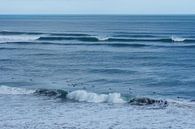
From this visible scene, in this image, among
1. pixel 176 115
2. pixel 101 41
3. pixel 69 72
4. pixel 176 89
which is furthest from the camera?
pixel 101 41

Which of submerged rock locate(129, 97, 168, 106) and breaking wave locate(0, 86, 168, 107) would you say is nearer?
submerged rock locate(129, 97, 168, 106)

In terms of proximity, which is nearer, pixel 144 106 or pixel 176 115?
pixel 176 115

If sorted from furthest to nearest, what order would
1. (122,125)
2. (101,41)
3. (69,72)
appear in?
(101,41) → (69,72) → (122,125)

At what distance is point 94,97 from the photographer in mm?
26188

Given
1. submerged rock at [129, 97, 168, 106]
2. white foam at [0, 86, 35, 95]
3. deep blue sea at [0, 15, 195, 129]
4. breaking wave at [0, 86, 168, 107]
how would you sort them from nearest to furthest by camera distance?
deep blue sea at [0, 15, 195, 129], submerged rock at [129, 97, 168, 106], breaking wave at [0, 86, 168, 107], white foam at [0, 86, 35, 95]

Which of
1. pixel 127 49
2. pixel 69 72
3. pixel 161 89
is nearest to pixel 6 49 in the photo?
pixel 127 49

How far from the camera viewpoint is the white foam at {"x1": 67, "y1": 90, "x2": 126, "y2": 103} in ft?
84.2

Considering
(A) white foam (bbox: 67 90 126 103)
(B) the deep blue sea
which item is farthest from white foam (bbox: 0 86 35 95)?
(A) white foam (bbox: 67 90 126 103)

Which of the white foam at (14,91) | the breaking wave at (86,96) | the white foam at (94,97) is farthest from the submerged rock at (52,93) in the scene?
the white foam at (14,91)

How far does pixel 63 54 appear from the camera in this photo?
52.3 m

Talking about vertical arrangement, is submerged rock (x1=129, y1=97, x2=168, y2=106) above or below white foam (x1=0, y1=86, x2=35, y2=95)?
below

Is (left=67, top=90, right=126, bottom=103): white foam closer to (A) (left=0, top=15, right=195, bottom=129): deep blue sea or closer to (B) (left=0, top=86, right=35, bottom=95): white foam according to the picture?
(A) (left=0, top=15, right=195, bottom=129): deep blue sea

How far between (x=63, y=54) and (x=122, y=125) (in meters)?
32.9

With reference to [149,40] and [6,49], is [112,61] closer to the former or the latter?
[6,49]
